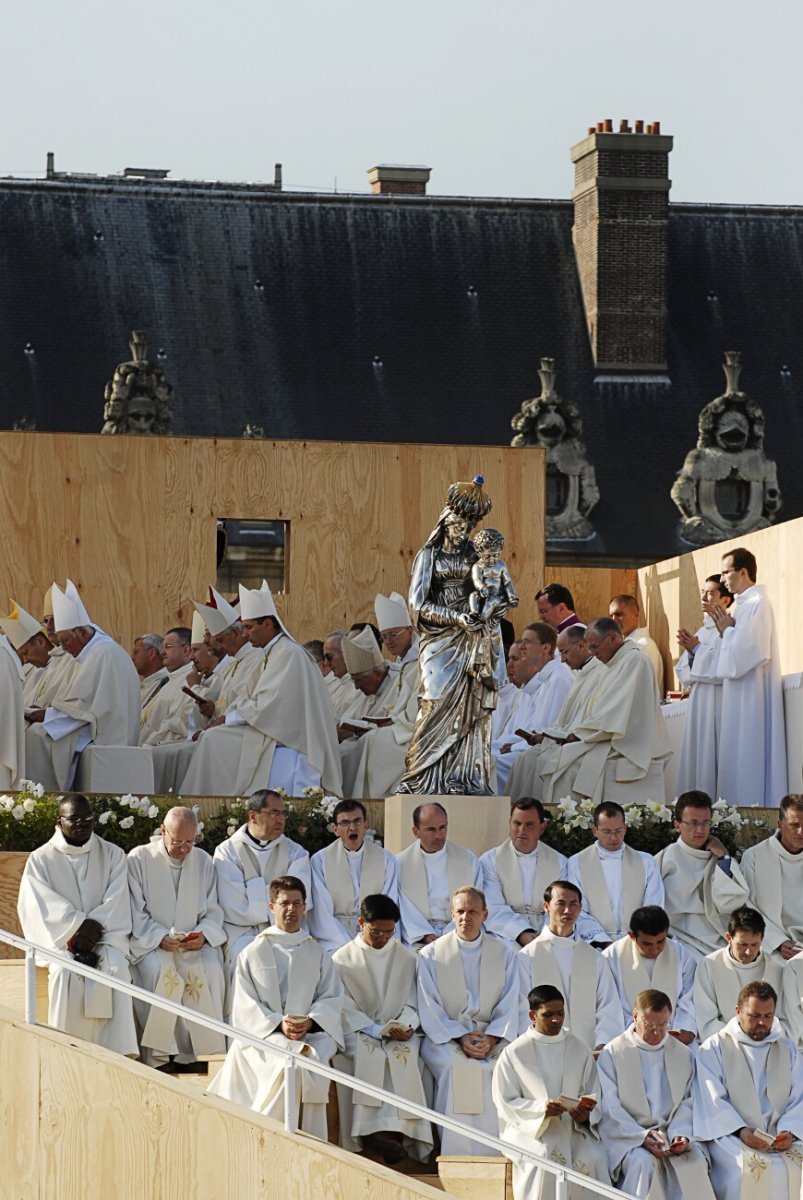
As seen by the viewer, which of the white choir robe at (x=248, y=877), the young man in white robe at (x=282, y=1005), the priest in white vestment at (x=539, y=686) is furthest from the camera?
the priest in white vestment at (x=539, y=686)

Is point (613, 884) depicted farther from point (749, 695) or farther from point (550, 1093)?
point (749, 695)

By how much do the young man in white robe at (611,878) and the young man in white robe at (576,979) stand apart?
0.70 meters

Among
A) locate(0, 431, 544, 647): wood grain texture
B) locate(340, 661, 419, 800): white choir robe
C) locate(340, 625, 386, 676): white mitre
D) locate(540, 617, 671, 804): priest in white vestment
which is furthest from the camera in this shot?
locate(0, 431, 544, 647): wood grain texture

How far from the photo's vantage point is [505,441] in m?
43.6

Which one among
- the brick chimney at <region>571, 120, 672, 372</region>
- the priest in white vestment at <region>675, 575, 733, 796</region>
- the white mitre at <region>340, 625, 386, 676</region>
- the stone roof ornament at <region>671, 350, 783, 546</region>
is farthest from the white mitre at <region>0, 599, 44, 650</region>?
the brick chimney at <region>571, 120, 672, 372</region>

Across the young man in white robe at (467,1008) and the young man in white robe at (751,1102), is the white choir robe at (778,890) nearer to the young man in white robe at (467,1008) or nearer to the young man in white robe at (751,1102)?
the young man in white robe at (751,1102)

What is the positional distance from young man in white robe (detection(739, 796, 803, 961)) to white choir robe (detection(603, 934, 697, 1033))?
88 centimetres

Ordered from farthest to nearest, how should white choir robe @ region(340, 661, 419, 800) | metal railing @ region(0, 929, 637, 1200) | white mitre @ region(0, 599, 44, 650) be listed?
white mitre @ region(0, 599, 44, 650), white choir robe @ region(340, 661, 419, 800), metal railing @ region(0, 929, 637, 1200)

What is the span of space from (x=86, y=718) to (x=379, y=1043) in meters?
4.89

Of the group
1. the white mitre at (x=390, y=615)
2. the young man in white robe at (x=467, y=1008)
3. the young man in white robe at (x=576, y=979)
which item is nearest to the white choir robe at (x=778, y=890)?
the young man in white robe at (x=576, y=979)

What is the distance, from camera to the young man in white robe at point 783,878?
15.7 metres

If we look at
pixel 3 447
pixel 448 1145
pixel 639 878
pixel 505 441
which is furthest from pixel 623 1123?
pixel 505 441

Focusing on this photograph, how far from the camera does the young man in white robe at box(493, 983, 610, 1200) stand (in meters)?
13.5

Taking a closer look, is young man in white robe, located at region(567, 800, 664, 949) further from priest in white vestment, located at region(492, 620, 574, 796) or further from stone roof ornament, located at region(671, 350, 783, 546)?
stone roof ornament, located at region(671, 350, 783, 546)
